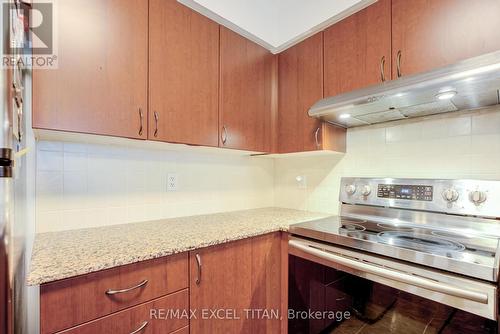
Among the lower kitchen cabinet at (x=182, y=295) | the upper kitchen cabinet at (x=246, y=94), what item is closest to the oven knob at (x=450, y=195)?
the lower kitchen cabinet at (x=182, y=295)

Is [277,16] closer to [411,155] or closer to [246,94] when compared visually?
[246,94]

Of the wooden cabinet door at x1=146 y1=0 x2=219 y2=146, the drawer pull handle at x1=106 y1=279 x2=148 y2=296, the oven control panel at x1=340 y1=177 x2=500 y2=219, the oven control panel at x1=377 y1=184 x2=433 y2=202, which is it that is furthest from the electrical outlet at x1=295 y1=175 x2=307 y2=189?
the drawer pull handle at x1=106 y1=279 x2=148 y2=296

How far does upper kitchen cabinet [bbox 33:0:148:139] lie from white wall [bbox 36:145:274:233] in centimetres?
33

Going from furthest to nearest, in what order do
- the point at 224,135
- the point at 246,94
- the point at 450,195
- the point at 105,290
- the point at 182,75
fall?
the point at 246,94 → the point at 224,135 → the point at 182,75 → the point at 450,195 → the point at 105,290

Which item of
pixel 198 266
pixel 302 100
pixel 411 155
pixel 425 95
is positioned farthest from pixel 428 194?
pixel 198 266

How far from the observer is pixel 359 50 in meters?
1.34

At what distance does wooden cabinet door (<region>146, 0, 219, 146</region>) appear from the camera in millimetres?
1205

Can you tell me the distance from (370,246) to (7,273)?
1.11m

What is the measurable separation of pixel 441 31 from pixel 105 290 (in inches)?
67.9

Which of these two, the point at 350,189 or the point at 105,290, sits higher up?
the point at 350,189

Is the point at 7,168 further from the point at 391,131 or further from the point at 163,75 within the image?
the point at 391,131

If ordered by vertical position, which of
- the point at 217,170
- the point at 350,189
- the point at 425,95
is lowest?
the point at 350,189

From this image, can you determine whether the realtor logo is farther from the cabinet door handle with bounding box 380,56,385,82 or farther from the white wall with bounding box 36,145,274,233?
the cabinet door handle with bounding box 380,56,385,82

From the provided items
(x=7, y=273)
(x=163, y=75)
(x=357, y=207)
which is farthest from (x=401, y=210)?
(x=7, y=273)
